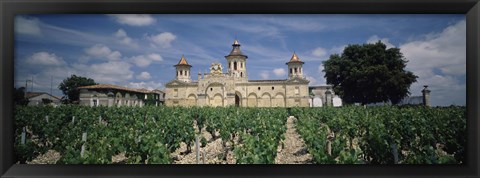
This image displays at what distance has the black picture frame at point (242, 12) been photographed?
118 inches

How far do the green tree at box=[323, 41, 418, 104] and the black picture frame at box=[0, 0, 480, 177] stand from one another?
11141 millimetres

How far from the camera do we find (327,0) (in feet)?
9.85

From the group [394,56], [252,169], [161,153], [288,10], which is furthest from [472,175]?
[394,56]

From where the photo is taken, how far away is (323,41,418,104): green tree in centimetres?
1441

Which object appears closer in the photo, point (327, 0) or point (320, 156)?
point (327, 0)

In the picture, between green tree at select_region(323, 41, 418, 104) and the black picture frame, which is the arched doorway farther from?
the black picture frame

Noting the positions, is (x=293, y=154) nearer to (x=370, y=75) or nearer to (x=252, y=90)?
(x=370, y=75)

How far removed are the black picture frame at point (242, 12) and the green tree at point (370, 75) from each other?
11141mm

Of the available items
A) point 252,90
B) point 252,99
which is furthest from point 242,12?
point 252,99

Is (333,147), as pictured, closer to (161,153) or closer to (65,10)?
(161,153)

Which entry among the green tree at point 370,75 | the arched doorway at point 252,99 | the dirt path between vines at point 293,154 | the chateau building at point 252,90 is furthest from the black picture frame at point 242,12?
the arched doorway at point 252,99

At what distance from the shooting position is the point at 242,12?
3.07 meters

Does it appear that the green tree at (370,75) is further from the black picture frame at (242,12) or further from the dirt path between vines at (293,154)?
the black picture frame at (242,12)

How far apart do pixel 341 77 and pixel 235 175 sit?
15.4 metres
